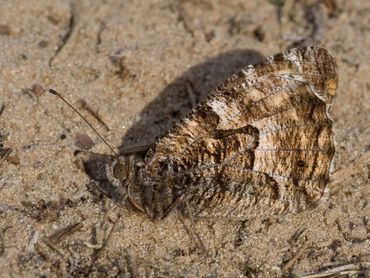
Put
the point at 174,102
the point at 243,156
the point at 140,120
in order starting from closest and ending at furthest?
the point at 243,156 → the point at 140,120 → the point at 174,102

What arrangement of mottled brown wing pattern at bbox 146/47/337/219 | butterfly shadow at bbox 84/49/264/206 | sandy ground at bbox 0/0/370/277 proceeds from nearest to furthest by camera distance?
sandy ground at bbox 0/0/370/277 < mottled brown wing pattern at bbox 146/47/337/219 < butterfly shadow at bbox 84/49/264/206

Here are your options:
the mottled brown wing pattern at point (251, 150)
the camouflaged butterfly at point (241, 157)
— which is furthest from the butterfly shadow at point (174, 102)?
the mottled brown wing pattern at point (251, 150)

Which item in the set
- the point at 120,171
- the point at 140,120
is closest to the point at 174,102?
the point at 140,120

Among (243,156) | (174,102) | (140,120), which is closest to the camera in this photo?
(243,156)

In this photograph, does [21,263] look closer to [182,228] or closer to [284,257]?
[182,228]

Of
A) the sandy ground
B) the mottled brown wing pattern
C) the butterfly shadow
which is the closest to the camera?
the sandy ground

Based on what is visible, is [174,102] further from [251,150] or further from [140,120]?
[251,150]

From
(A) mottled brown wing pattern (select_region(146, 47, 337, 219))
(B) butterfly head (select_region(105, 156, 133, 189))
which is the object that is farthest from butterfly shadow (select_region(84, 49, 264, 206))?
(A) mottled brown wing pattern (select_region(146, 47, 337, 219))

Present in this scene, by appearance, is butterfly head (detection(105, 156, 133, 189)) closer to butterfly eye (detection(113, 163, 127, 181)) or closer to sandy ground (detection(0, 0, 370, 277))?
butterfly eye (detection(113, 163, 127, 181))

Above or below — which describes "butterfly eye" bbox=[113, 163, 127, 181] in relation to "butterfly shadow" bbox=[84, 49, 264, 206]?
below
